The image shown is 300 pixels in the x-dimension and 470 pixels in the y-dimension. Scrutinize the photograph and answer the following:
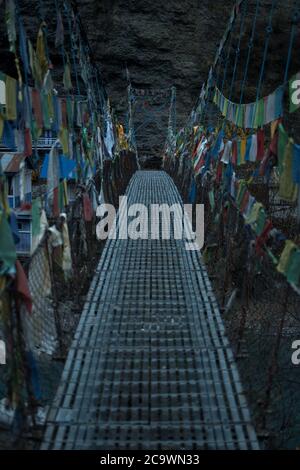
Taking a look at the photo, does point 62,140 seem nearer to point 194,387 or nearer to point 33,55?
point 33,55

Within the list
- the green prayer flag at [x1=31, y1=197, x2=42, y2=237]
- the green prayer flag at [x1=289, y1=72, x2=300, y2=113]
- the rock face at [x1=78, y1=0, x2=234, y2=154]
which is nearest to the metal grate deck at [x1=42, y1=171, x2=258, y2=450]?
the green prayer flag at [x1=31, y1=197, x2=42, y2=237]

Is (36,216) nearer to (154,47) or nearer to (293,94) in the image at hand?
(293,94)

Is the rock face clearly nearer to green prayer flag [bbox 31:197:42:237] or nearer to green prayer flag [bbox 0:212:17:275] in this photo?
green prayer flag [bbox 31:197:42:237]

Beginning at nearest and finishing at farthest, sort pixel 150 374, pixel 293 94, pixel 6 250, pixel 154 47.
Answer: pixel 6 250 < pixel 150 374 < pixel 293 94 < pixel 154 47

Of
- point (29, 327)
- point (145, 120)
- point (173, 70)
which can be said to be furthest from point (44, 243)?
point (173, 70)

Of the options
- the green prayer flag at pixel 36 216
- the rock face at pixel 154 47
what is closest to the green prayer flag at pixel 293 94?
the green prayer flag at pixel 36 216

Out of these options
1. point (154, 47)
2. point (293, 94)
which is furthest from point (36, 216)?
point (154, 47)
